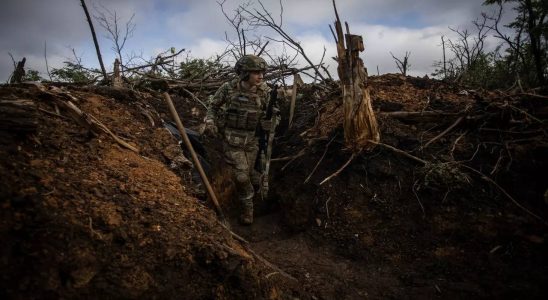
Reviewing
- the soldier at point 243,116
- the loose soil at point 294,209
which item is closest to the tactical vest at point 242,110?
the soldier at point 243,116

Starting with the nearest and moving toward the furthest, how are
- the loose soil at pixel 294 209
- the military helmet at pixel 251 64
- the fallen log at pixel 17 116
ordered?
the loose soil at pixel 294 209, the fallen log at pixel 17 116, the military helmet at pixel 251 64

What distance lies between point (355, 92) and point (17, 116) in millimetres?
3547

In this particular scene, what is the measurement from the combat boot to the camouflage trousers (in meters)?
0.03

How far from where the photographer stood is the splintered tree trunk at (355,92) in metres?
4.19

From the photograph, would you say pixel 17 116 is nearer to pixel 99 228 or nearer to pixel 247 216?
pixel 99 228

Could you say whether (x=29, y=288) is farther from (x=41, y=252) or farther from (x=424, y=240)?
(x=424, y=240)

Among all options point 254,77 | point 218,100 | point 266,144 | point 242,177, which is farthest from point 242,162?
point 254,77

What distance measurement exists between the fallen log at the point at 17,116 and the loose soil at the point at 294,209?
84 mm

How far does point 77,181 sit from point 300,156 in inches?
125

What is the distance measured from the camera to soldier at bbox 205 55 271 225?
4.64 m

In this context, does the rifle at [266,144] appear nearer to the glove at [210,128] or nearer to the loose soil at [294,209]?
the loose soil at [294,209]

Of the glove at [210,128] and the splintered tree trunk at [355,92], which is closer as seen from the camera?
the splintered tree trunk at [355,92]

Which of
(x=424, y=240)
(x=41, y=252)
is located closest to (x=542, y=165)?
(x=424, y=240)

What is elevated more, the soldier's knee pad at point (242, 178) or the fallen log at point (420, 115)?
the fallen log at point (420, 115)
